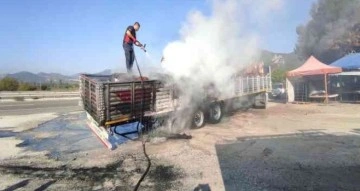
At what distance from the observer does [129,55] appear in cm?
1082

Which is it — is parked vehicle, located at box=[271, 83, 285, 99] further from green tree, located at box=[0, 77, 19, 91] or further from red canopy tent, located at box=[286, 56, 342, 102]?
green tree, located at box=[0, 77, 19, 91]

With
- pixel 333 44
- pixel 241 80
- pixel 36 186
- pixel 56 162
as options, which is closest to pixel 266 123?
pixel 241 80

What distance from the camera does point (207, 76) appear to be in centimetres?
1173

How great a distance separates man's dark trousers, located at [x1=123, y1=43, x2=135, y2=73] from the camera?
10797 mm

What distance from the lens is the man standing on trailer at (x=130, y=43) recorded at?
34.9 feet

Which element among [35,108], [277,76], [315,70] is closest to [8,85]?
[35,108]

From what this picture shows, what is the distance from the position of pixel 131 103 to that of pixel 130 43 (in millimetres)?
2457

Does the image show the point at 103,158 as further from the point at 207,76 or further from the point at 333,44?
the point at 333,44

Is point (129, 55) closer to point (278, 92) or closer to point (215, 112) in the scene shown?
point (215, 112)

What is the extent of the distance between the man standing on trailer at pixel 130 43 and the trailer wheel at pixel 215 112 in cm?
352

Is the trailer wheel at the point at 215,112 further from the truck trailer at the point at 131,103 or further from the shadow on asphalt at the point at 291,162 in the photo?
the shadow on asphalt at the point at 291,162

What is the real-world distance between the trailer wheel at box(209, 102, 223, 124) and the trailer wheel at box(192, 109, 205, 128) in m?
0.66

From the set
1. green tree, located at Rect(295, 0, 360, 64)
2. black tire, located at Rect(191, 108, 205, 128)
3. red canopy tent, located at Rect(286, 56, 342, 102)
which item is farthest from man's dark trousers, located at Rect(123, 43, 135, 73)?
green tree, located at Rect(295, 0, 360, 64)

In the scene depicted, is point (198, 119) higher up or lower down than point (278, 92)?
lower down
